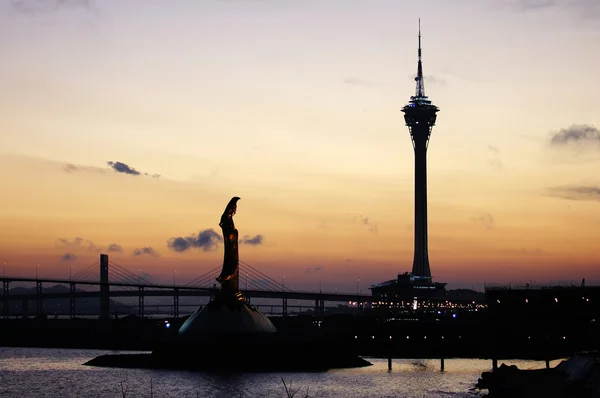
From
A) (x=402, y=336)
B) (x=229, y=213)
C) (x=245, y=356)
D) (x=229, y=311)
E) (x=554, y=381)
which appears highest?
(x=229, y=213)

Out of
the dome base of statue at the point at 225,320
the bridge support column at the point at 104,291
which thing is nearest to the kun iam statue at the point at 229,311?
the dome base of statue at the point at 225,320

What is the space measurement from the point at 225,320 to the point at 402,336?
43946mm

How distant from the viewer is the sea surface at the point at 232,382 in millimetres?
64688

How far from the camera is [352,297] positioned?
19325 cm

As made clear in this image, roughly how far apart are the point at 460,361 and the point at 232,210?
27111mm

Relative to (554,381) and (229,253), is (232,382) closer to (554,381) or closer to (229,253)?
(229,253)

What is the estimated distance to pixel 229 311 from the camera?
A: 7906 centimetres

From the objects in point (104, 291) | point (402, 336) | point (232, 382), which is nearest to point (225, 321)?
point (232, 382)

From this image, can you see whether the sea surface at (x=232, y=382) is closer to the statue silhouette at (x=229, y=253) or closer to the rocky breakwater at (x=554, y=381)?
the rocky breakwater at (x=554, y=381)

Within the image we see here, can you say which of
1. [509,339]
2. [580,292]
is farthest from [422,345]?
[580,292]

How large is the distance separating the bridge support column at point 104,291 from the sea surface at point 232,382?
84.8 m

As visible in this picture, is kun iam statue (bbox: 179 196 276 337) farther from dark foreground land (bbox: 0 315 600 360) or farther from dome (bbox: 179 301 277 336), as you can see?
dark foreground land (bbox: 0 315 600 360)

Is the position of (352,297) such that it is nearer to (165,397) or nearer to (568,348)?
(568,348)

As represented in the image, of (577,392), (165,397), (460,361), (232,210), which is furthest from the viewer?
(460,361)
